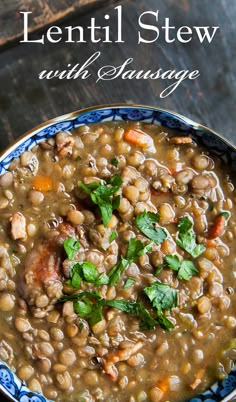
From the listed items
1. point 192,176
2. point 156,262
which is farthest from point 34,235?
point 192,176

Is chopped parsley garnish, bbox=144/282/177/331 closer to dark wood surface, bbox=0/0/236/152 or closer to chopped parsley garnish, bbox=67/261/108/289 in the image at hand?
chopped parsley garnish, bbox=67/261/108/289

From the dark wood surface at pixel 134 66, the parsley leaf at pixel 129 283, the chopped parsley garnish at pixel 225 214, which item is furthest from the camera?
the dark wood surface at pixel 134 66

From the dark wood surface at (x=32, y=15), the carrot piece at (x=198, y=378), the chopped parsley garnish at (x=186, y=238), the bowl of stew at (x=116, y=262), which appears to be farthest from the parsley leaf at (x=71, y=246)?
the dark wood surface at (x=32, y=15)

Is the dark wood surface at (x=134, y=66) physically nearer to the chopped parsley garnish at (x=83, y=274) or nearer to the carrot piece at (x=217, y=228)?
the carrot piece at (x=217, y=228)

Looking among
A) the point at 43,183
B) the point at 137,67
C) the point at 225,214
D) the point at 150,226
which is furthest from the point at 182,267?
the point at 137,67

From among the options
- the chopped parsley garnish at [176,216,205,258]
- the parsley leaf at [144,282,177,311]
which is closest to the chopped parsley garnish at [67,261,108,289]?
the parsley leaf at [144,282,177,311]
